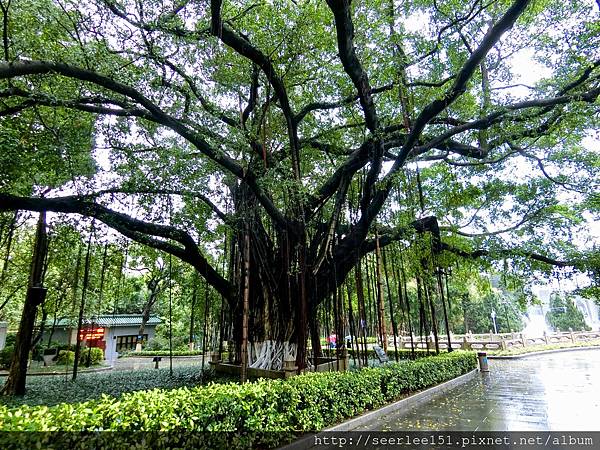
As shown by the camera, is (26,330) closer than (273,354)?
Yes

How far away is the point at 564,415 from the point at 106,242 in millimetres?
8340

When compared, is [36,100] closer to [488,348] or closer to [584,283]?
[584,283]

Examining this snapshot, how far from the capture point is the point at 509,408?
4840 mm

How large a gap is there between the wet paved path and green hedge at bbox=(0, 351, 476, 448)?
18.9 inches

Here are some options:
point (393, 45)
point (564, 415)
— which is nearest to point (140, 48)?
point (393, 45)

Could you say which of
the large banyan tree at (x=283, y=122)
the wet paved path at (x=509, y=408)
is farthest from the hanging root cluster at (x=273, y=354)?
the wet paved path at (x=509, y=408)

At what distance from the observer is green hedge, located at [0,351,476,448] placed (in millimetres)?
2189

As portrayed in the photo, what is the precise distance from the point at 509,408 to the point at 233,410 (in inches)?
167

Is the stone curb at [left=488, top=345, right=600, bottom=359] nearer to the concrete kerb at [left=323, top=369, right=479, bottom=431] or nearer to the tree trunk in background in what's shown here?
the concrete kerb at [left=323, top=369, right=479, bottom=431]

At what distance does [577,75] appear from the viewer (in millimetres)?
5441

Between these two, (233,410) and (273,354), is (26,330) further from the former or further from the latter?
(233,410)

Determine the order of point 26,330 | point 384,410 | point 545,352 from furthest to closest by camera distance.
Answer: point 545,352 → point 26,330 → point 384,410

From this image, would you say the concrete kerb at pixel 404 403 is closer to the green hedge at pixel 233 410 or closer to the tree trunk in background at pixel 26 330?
the green hedge at pixel 233 410

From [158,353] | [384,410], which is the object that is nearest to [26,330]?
[384,410]
